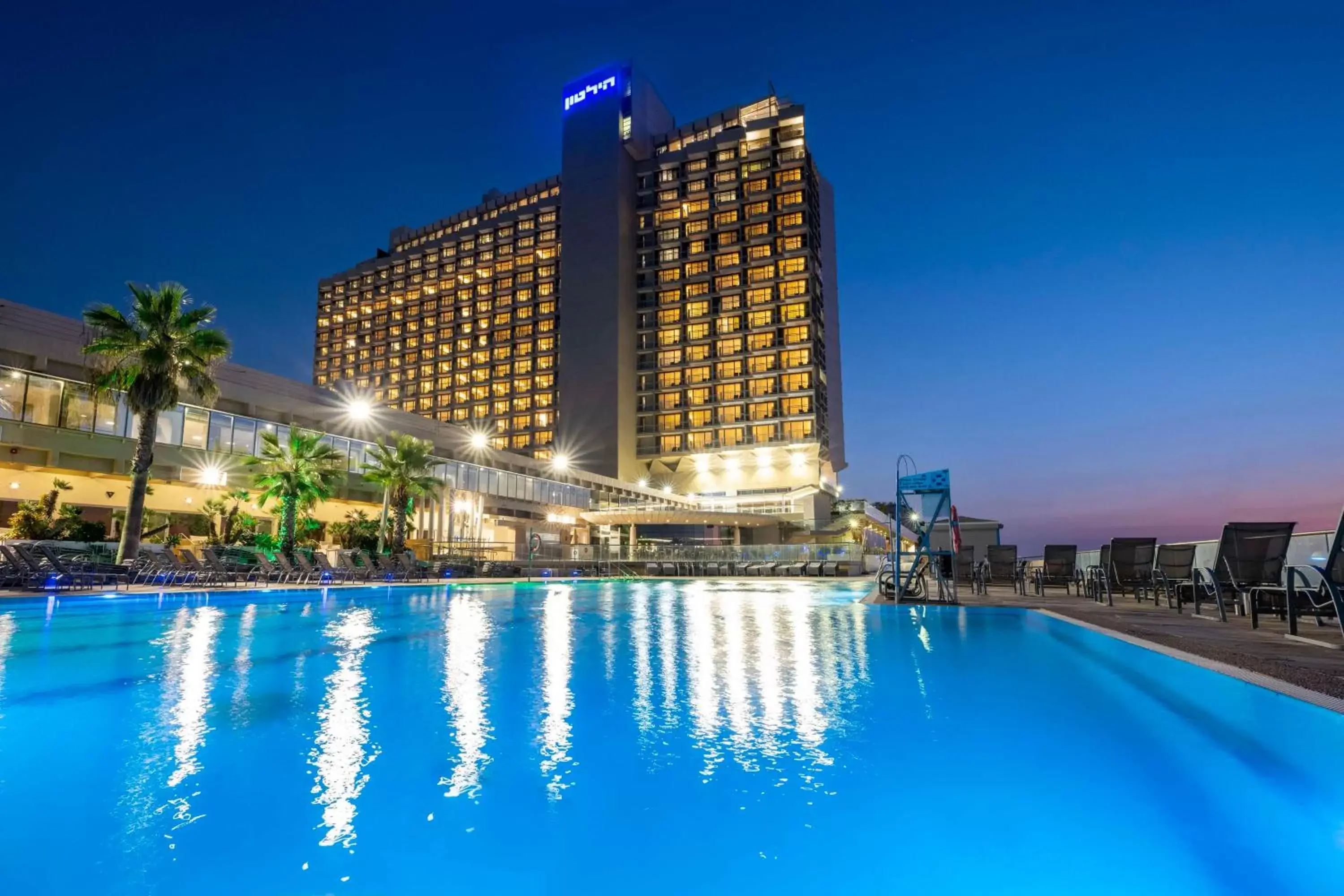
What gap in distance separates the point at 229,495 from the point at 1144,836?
117 feet

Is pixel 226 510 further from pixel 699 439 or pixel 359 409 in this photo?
pixel 699 439

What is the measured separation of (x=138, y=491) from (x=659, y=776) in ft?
74.9

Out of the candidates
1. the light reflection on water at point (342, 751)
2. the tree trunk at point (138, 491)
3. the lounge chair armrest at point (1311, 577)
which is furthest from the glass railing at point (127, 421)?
the lounge chair armrest at point (1311, 577)

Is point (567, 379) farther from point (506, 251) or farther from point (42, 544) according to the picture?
point (42, 544)

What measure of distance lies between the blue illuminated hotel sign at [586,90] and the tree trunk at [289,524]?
80744mm

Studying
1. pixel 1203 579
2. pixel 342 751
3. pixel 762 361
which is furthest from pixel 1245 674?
pixel 762 361

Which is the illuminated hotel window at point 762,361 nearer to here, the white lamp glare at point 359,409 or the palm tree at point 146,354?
the white lamp glare at point 359,409

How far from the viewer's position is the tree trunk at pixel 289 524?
2581 centimetres

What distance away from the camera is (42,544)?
18.2 metres

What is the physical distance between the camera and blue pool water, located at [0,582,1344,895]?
2.64 metres

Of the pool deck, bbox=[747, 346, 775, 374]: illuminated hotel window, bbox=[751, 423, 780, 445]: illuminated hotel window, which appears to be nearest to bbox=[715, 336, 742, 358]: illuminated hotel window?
bbox=[747, 346, 775, 374]: illuminated hotel window

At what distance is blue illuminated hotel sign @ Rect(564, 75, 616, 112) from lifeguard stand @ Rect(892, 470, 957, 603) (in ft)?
297

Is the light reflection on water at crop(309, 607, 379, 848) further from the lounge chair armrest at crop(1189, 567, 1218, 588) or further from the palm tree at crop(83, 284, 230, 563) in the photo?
the palm tree at crop(83, 284, 230, 563)

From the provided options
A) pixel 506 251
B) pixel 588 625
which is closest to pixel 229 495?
pixel 588 625
